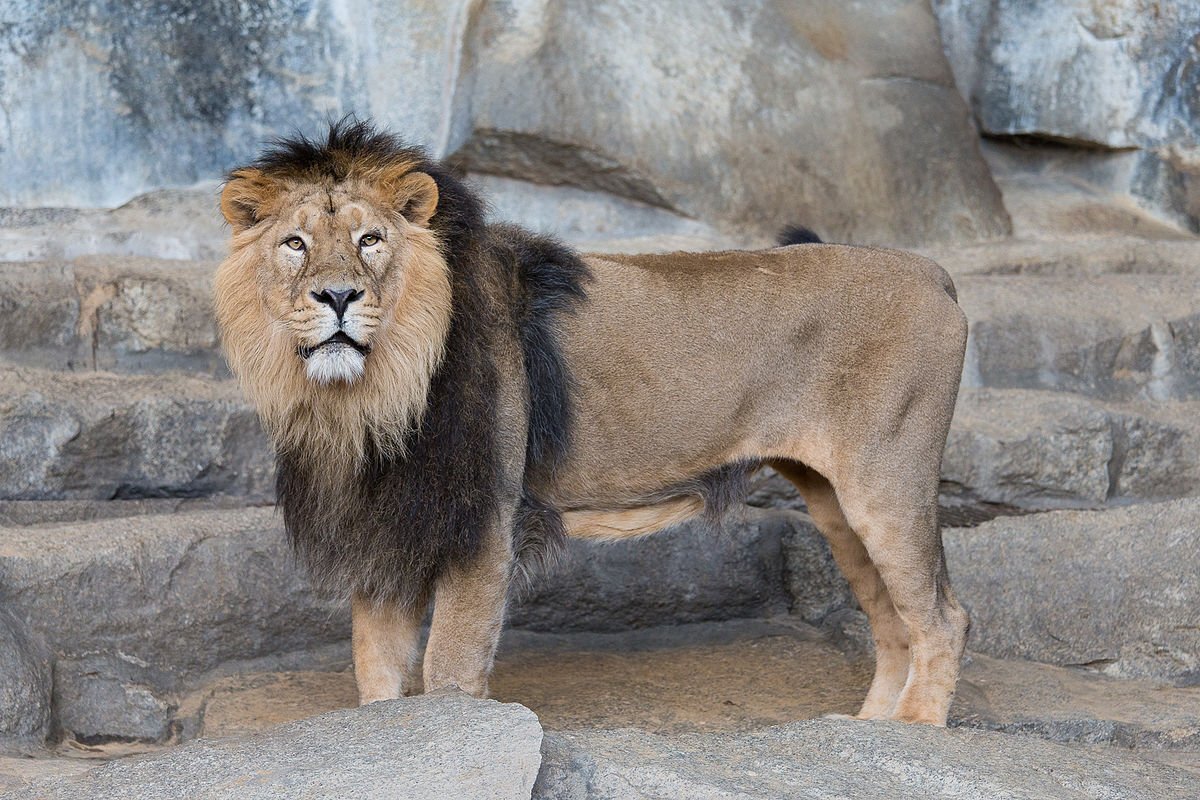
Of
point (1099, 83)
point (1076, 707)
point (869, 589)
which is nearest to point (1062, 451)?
point (1076, 707)

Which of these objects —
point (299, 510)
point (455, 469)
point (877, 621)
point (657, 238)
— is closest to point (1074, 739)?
point (877, 621)

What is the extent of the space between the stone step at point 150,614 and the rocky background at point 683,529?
1 centimetres

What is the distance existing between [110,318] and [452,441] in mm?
2599

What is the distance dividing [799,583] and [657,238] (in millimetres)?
1995

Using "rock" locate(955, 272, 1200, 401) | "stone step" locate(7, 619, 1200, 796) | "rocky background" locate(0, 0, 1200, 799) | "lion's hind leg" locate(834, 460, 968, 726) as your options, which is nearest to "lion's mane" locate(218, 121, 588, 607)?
"rocky background" locate(0, 0, 1200, 799)

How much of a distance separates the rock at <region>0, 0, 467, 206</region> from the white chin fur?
2982 millimetres

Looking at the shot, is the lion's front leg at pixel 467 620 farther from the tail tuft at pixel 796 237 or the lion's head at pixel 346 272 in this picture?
the tail tuft at pixel 796 237

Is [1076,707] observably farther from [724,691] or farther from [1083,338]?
[1083,338]

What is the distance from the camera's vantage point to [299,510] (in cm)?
423

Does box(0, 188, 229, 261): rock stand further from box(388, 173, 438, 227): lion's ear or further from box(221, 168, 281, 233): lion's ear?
box(388, 173, 438, 227): lion's ear

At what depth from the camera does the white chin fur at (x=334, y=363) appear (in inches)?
149

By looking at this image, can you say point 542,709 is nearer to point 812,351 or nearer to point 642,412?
point 642,412

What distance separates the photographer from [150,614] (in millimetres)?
5121

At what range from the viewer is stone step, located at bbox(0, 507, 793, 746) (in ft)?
16.2
